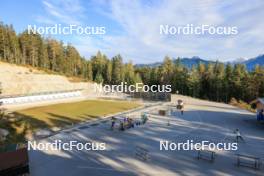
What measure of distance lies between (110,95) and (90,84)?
1079 cm

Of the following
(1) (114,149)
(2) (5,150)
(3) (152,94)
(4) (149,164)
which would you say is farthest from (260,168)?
(3) (152,94)

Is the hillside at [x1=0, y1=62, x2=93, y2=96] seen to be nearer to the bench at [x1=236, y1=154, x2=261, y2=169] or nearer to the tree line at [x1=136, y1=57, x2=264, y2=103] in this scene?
the tree line at [x1=136, y1=57, x2=264, y2=103]

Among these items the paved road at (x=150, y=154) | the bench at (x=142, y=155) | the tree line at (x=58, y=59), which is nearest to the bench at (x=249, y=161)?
the paved road at (x=150, y=154)

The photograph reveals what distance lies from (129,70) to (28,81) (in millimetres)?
36036

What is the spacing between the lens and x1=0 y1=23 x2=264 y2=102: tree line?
68.1 meters

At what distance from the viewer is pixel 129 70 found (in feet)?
277

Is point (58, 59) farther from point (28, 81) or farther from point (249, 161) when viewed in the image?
point (249, 161)

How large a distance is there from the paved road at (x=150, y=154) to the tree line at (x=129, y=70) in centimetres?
4262

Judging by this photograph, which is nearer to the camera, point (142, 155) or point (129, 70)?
point (142, 155)

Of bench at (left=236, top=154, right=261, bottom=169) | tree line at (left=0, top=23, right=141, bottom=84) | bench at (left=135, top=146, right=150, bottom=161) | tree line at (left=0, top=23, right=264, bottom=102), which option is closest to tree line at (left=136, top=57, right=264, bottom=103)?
tree line at (left=0, top=23, right=264, bottom=102)

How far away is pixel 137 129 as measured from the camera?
84.4 feet

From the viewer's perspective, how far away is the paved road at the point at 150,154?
14.9 meters

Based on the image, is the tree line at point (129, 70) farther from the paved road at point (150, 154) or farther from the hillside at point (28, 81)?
the paved road at point (150, 154)

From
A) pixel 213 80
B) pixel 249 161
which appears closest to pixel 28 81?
pixel 213 80
